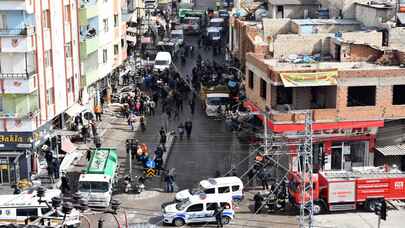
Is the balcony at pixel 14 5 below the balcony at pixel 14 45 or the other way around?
the other way around

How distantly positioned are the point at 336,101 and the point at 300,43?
8.00m

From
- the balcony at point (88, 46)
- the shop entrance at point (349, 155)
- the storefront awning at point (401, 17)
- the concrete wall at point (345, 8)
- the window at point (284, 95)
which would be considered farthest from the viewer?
the concrete wall at point (345, 8)

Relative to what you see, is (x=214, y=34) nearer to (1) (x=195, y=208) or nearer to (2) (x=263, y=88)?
(2) (x=263, y=88)

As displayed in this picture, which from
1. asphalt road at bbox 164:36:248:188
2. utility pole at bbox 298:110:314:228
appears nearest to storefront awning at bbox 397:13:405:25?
asphalt road at bbox 164:36:248:188

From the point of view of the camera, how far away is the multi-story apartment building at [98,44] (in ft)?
182

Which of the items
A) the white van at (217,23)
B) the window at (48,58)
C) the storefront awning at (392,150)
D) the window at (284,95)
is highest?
the window at (48,58)

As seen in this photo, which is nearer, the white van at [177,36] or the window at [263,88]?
the window at [263,88]

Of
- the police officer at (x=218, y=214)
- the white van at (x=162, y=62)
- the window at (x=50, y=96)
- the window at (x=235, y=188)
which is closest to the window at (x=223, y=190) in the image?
the window at (x=235, y=188)

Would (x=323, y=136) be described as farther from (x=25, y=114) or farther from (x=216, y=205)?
(x=25, y=114)

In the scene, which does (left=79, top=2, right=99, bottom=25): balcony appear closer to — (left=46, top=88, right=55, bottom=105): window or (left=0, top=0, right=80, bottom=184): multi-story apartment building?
(left=0, top=0, right=80, bottom=184): multi-story apartment building

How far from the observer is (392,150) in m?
44.0

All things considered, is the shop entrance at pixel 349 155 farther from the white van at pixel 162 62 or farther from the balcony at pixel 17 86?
the white van at pixel 162 62

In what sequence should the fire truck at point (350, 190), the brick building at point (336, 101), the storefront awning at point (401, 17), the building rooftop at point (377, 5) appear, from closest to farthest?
the fire truck at point (350, 190)
the brick building at point (336, 101)
the storefront awning at point (401, 17)
the building rooftop at point (377, 5)

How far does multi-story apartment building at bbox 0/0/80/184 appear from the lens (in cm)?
4325
